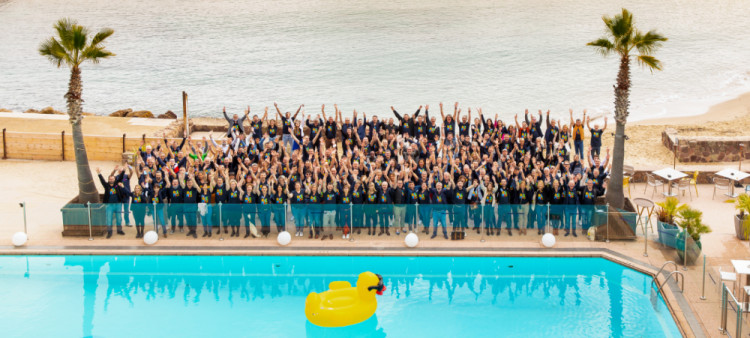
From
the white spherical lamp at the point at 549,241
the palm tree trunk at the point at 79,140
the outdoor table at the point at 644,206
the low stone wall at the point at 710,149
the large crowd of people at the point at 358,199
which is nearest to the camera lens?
the white spherical lamp at the point at 549,241

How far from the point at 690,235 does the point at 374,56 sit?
5082 cm

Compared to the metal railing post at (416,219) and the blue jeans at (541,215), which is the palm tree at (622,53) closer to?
the blue jeans at (541,215)

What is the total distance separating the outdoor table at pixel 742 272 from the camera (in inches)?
595

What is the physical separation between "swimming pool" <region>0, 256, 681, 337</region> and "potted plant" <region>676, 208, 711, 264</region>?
1.01 metres

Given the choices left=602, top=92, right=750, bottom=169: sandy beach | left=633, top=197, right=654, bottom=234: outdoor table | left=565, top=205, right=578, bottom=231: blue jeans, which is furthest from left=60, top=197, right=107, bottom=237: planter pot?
left=602, top=92, right=750, bottom=169: sandy beach

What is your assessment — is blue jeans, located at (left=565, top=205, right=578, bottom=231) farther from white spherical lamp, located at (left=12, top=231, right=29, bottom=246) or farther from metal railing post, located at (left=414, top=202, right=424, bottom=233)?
white spherical lamp, located at (left=12, top=231, right=29, bottom=246)

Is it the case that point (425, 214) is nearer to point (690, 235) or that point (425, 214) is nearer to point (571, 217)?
point (571, 217)

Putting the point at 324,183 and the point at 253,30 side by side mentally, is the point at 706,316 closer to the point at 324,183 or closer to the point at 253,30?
the point at 324,183

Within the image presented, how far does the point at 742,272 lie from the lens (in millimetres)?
15055

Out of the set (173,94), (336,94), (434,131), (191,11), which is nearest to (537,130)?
(434,131)

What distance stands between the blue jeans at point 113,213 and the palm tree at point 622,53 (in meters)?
11.4

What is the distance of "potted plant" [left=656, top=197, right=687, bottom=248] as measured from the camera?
752 inches

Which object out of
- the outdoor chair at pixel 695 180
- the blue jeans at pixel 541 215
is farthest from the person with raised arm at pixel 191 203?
the outdoor chair at pixel 695 180

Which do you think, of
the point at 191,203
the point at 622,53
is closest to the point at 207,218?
the point at 191,203
